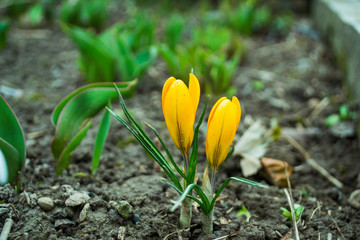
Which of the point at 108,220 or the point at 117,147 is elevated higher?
the point at 108,220

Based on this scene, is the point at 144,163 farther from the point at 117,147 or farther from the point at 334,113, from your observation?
the point at 334,113

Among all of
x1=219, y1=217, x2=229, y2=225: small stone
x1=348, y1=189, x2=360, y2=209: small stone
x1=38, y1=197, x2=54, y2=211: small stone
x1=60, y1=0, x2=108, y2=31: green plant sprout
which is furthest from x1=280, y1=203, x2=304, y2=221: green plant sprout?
x1=60, y1=0, x2=108, y2=31: green plant sprout

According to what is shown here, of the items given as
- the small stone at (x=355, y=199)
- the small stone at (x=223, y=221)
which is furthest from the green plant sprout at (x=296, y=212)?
the small stone at (x=355, y=199)

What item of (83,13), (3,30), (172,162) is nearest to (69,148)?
(172,162)

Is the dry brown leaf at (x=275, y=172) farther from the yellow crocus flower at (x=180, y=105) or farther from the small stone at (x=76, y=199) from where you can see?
the small stone at (x=76, y=199)

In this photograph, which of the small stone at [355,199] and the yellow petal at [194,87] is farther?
the small stone at [355,199]

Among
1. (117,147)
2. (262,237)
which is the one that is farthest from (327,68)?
(262,237)

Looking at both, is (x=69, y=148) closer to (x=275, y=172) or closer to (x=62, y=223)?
(x=62, y=223)
